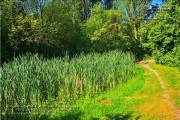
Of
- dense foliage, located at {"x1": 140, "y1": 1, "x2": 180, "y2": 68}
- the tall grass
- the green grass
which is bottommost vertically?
the green grass

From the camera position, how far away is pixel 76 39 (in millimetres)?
20422

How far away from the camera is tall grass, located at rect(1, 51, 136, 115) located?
18.7ft

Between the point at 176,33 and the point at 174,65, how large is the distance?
2280 millimetres

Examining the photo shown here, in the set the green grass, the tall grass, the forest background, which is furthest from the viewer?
the forest background

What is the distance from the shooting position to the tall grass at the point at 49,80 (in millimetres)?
5699

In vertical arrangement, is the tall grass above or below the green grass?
above

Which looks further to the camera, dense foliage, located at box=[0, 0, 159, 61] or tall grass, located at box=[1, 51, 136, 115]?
dense foliage, located at box=[0, 0, 159, 61]

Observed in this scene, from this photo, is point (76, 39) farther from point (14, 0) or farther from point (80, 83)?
point (80, 83)

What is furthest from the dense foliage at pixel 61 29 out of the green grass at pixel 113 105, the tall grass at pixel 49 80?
the green grass at pixel 113 105

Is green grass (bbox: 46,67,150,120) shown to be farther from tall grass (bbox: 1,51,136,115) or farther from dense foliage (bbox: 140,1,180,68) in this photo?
dense foliage (bbox: 140,1,180,68)

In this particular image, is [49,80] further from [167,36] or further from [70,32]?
[70,32]

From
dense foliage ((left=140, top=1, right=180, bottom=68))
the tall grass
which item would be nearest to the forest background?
dense foliage ((left=140, top=1, right=180, bottom=68))

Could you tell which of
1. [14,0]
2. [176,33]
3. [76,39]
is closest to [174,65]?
[176,33]

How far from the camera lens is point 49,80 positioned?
22.1 feet
